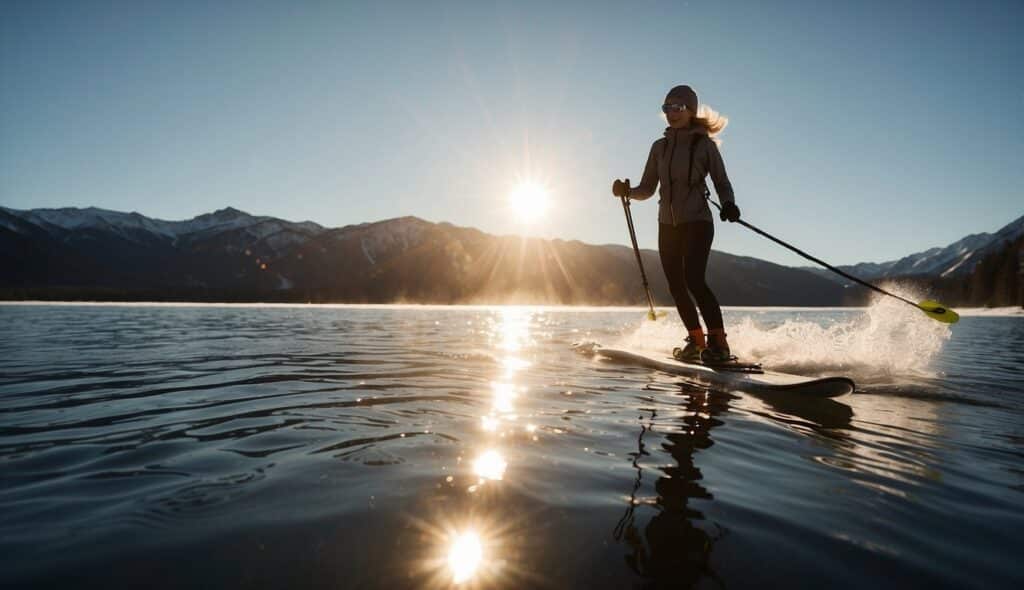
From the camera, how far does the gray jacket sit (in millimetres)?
7457

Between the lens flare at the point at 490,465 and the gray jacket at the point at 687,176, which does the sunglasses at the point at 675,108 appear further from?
the lens flare at the point at 490,465

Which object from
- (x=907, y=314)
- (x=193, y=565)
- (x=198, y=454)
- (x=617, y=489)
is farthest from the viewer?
(x=907, y=314)

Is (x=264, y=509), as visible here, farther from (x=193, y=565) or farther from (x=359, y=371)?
(x=359, y=371)

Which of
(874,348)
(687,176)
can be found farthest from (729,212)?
(874,348)

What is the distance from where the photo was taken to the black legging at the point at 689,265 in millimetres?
7273

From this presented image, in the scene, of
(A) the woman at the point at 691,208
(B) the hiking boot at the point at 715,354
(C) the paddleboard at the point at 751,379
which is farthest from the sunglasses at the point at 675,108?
(C) the paddleboard at the point at 751,379

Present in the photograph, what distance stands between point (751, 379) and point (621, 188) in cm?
402

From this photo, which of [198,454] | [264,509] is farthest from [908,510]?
[198,454]

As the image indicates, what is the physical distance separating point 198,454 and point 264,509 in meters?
1.27

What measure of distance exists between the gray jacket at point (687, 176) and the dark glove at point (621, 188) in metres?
0.73

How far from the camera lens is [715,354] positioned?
290 inches

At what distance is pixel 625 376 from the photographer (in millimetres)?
7324

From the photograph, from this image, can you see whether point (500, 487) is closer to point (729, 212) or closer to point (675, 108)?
point (729, 212)

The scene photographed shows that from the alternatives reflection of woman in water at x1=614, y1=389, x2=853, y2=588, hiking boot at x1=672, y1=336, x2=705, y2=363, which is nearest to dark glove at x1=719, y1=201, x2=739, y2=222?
hiking boot at x1=672, y1=336, x2=705, y2=363
